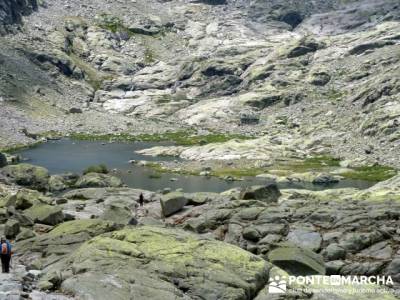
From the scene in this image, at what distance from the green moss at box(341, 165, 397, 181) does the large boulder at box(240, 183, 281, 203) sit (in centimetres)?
6639

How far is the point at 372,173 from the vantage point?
5187 inches

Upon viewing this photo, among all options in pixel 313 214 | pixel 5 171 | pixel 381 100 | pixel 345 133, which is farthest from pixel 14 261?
pixel 381 100

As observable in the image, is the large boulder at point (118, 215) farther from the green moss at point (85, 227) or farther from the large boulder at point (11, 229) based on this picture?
the large boulder at point (11, 229)

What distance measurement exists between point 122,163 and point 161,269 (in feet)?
386

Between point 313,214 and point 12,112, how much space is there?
17154 centimetres

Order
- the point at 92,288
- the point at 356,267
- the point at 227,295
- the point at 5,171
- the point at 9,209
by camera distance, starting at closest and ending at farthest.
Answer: the point at 92,288 → the point at 227,295 → the point at 356,267 → the point at 9,209 → the point at 5,171

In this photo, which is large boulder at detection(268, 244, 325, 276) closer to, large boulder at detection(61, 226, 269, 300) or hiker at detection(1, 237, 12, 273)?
large boulder at detection(61, 226, 269, 300)

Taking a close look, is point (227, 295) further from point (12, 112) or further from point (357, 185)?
point (12, 112)

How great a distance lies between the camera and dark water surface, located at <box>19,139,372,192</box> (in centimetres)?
11738

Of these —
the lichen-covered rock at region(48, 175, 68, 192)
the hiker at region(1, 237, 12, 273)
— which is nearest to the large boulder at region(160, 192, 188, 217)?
the hiker at region(1, 237, 12, 273)

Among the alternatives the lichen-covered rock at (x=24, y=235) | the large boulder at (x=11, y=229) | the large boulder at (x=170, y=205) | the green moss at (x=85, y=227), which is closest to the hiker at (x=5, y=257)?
the green moss at (x=85, y=227)

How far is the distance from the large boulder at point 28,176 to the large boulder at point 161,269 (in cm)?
6495

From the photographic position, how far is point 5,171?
327 feet

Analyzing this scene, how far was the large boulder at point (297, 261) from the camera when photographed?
37562 mm
